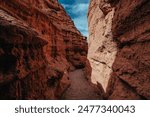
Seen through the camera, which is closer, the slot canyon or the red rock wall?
the slot canyon

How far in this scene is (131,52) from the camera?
654 cm

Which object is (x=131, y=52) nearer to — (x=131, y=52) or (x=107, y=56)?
(x=131, y=52)

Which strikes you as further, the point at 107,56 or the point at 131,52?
the point at 107,56

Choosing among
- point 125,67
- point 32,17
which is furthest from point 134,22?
point 32,17

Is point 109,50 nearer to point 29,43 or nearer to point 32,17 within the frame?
point 29,43

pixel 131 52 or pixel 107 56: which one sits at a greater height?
pixel 131 52

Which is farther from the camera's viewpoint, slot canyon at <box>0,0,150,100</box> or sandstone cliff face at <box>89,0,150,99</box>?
sandstone cliff face at <box>89,0,150,99</box>

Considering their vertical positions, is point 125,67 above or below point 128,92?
above

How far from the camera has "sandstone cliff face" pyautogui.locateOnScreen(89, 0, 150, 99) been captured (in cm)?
553

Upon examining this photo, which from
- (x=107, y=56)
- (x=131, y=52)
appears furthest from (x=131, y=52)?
(x=107, y=56)

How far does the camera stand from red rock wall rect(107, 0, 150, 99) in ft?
18.1

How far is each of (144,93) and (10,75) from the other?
4.62m

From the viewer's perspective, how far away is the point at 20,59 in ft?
16.8

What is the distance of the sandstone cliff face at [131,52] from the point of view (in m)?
5.53
